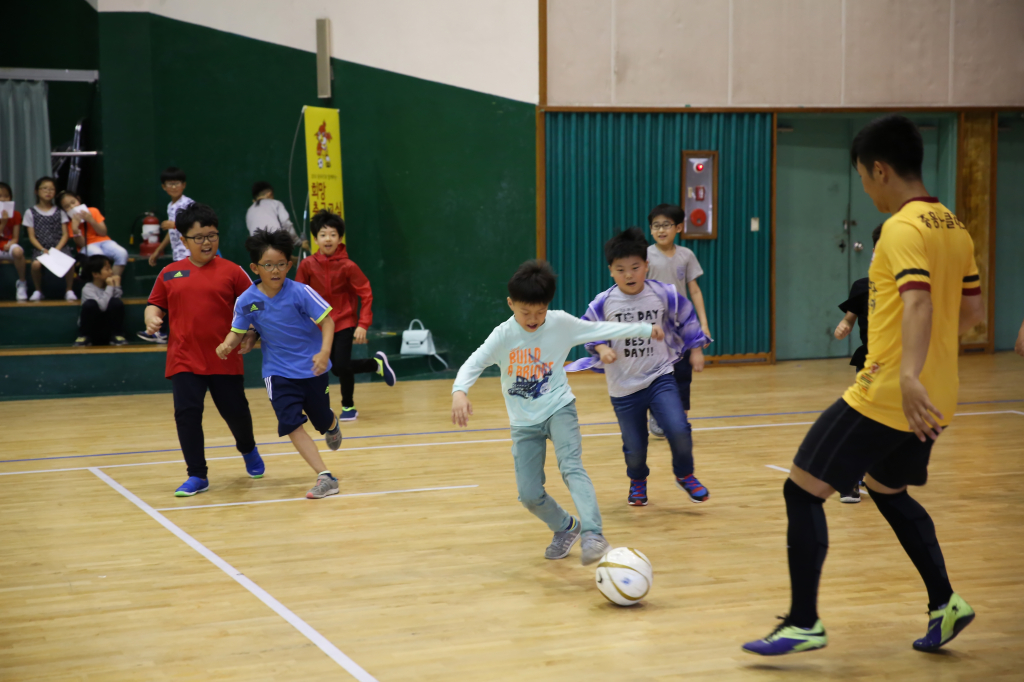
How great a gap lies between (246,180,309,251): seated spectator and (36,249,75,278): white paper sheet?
6.26 feet

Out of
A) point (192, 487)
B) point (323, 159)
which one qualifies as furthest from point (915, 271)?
point (323, 159)

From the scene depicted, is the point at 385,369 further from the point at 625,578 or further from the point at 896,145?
the point at 896,145

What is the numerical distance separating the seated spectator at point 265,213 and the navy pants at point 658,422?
6.36 metres

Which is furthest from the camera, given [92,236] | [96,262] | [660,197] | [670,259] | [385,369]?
[660,197]

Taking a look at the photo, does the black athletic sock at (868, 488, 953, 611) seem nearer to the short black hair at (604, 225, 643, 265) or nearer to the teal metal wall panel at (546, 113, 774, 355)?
the short black hair at (604, 225, 643, 265)

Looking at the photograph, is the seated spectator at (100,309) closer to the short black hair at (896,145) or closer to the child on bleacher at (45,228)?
the child on bleacher at (45,228)

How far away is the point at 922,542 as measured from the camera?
307 cm

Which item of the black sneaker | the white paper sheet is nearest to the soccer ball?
the black sneaker

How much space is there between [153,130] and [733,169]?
670 cm

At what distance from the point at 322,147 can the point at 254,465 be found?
5.26 m

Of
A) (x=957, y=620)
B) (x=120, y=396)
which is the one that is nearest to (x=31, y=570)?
(x=957, y=620)

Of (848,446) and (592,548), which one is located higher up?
(848,446)

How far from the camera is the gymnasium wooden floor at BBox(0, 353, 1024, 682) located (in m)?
3.07

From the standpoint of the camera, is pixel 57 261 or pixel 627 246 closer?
pixel 627 246
